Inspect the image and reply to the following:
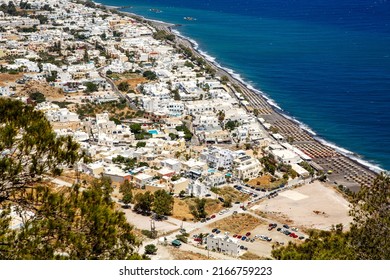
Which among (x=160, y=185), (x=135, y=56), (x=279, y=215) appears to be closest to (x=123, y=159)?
(x=160, y=185)

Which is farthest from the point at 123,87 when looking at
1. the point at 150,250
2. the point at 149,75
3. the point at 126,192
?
the point at 150,250

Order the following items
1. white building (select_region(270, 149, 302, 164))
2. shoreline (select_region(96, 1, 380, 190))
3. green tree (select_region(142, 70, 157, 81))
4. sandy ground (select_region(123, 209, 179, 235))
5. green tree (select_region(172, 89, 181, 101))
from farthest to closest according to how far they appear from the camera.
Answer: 1. green tree (select_region(142, 70, 157, 81))
2. green tree (select_region(172, 89, 181, 101))
3. white building (select_region(270, 149, 302, 164))
4. shoreline (select_region(96, 1, 380, 190))
5. sandy ground (select_region(123, 209, 179, 235))

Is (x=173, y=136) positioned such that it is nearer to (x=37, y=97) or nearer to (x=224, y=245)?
(x=37, y=97)

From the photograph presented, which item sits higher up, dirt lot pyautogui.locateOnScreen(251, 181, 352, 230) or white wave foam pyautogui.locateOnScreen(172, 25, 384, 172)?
white wave foam pyautogui.locateOnScreen(172, 25, 384, 172)

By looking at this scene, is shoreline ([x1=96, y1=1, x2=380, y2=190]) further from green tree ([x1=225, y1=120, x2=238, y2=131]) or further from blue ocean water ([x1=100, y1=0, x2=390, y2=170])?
green tree ([x1=225, y1=120, x2=238, y2=131])

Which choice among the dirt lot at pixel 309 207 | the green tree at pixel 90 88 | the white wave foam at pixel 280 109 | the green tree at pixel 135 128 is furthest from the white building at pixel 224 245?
the green tree at pixel 90 88

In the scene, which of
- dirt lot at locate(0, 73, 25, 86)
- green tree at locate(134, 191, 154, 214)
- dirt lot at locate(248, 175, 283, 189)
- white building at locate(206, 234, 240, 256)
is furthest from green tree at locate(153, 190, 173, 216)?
dirt lot at locate(0, 73, 25, 86)

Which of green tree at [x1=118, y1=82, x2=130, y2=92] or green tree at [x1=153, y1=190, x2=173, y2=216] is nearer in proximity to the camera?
green tree at [x1=153, y1=190, x2=173, y2=216]
